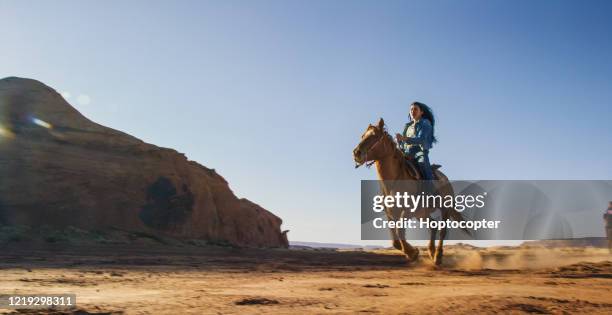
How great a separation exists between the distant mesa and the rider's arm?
1153 inches

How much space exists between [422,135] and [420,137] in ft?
0.29

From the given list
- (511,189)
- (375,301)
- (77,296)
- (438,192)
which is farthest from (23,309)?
(511,189)

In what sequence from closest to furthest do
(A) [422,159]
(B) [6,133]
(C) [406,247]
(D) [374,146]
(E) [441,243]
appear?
(D) [374,146] < (C) [406,247] < (A) [422,159] < (E) [441,243] < (B) [6,133]

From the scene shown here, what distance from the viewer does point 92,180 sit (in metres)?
39.2

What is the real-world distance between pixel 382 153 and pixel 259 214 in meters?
56.4

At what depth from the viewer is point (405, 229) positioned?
10.4m

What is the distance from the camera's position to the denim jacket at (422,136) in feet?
36.1

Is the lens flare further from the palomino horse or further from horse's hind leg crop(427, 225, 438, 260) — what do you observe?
horse's hind leg crop(427, 225, 438, 260)

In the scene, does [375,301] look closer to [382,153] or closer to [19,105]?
[382,153]

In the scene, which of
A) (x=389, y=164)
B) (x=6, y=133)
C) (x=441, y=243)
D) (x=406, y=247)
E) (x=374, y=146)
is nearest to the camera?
(x=374, y=146)

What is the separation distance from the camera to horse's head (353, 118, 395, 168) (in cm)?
994

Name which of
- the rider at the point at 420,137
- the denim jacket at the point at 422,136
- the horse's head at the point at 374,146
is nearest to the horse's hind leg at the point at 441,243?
the rider at the point at 420,137

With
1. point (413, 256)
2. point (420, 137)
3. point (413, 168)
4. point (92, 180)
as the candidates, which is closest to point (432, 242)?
point (413, 256)

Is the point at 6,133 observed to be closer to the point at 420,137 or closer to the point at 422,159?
the point at 420,137
